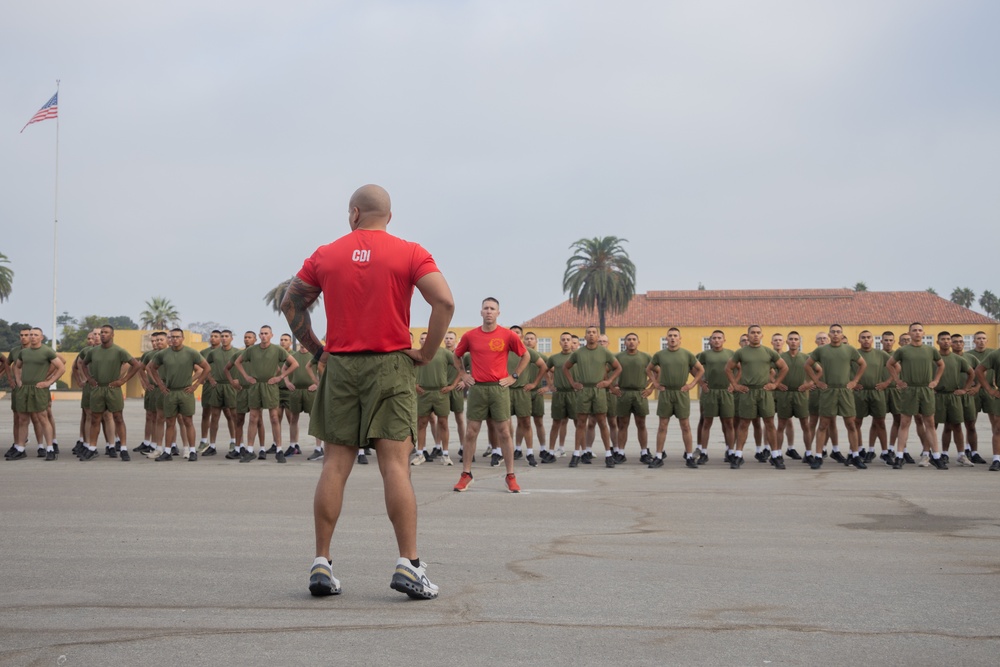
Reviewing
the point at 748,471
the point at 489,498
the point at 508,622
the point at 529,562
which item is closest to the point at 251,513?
the point at 489,498

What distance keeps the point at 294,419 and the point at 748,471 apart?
8210mm

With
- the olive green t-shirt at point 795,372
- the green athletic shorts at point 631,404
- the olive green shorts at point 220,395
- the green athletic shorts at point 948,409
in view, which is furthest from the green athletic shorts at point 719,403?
the olive green shorts at point 220,395

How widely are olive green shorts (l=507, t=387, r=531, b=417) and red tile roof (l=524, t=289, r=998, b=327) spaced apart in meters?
69.0

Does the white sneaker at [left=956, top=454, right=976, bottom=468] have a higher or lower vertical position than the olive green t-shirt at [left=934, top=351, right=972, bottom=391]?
lower

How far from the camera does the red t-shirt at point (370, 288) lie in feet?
18.8

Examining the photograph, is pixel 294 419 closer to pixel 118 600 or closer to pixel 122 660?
pixel 118 600

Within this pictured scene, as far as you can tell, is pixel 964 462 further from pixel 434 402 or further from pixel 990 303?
pixel 990 303

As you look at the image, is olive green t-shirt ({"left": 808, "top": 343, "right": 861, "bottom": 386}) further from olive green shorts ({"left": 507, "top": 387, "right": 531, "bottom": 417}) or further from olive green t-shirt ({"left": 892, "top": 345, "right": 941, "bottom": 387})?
olive green shorts ({"left": 507, "top": 387, "right": 531, "bottom": 417})

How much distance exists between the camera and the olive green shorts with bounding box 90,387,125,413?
17.4 meters

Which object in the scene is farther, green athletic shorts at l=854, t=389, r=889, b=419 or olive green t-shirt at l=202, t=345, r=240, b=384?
olive green t-shirt at l=202, t=345, r=240, b=384

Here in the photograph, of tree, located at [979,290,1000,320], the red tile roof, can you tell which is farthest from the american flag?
tree, located at [979,290,1000,320]

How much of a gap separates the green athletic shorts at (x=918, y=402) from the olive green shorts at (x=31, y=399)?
1405cm

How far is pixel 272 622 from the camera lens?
500cm

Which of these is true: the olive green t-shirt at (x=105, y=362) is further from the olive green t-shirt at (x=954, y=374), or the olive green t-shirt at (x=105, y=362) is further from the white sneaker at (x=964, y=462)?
the white sneaker at (x=964, y=462)
